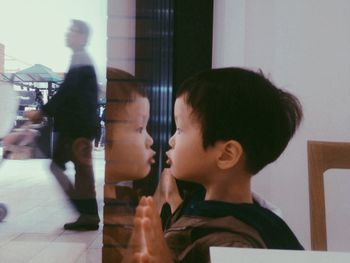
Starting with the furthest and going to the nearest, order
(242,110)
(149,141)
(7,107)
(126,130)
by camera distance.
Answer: (7,107), (126,130), (149,141), (242,110)

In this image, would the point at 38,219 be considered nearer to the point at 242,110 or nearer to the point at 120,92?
the point at 120,92

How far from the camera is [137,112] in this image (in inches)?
48.3

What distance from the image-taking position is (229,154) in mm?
1009

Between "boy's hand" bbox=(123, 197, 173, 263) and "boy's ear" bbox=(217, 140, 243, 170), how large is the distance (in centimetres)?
21

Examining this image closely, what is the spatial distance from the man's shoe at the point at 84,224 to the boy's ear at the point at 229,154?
1.10m

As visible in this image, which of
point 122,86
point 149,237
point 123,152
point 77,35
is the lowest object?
point 149,237

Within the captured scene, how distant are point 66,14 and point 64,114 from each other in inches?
20.2

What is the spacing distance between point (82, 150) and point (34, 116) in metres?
0.46

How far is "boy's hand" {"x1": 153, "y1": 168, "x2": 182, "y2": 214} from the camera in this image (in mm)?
1093

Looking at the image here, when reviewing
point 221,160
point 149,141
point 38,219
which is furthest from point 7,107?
point 221,160

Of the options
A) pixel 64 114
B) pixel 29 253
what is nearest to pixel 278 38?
pixel 64 114

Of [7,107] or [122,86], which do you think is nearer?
[122,86]

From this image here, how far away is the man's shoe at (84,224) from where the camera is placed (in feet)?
6.53

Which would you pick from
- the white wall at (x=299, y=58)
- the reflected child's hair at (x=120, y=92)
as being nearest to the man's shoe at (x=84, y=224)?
the reflected child's hair at (x=120, y=92)
